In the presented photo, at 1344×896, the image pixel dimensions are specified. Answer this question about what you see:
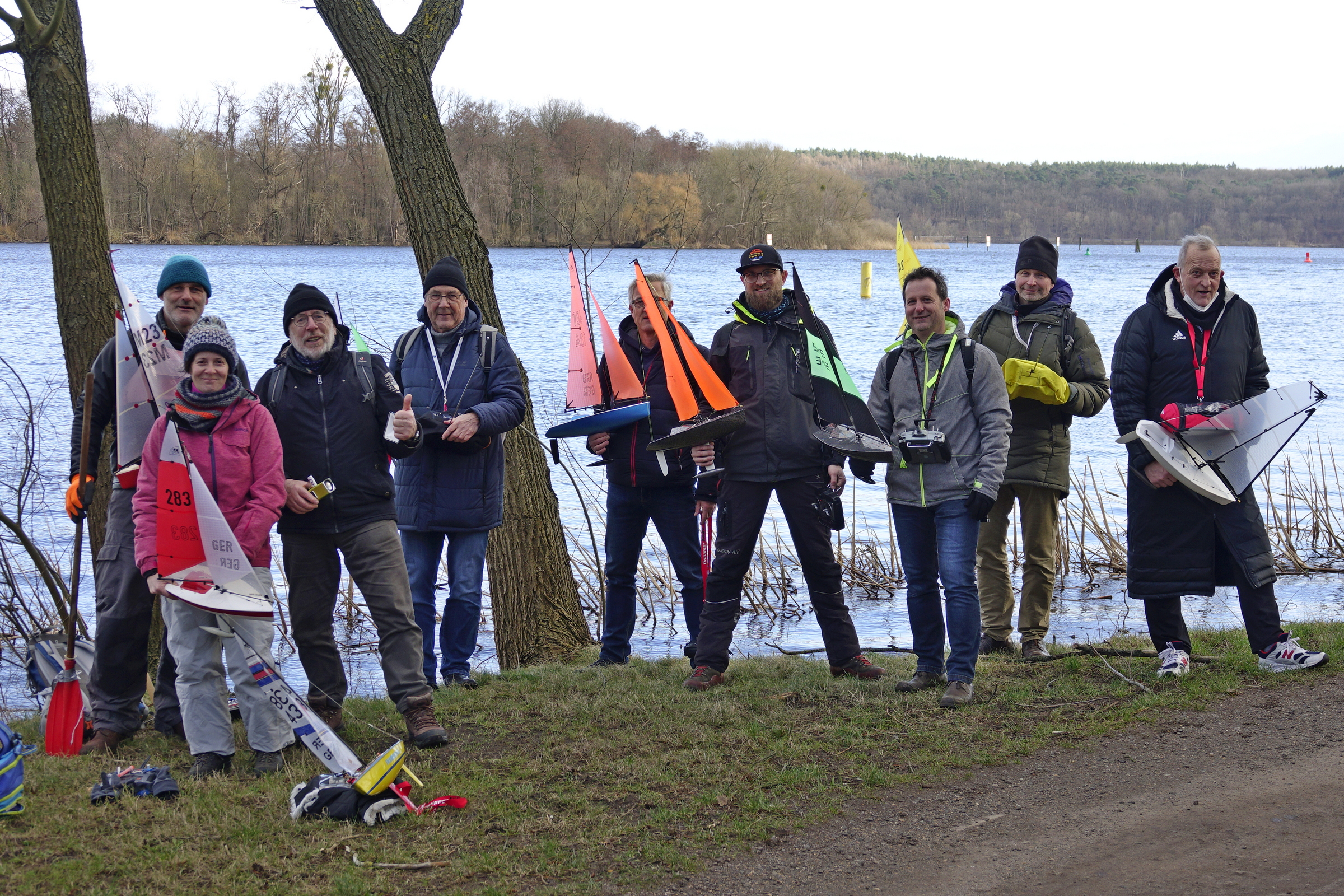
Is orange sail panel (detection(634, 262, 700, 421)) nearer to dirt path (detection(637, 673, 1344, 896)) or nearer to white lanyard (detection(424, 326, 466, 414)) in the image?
white lanyard (detection(424, 326, 466, 414))

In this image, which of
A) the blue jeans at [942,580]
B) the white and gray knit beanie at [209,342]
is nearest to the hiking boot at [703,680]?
the blue jeans at [942,580]

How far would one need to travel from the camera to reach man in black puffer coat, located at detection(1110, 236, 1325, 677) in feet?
17.3

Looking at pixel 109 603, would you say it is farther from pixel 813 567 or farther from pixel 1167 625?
pixel 1167 625

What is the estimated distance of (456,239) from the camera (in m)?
6.75

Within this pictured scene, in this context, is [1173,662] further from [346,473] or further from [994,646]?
[346,473]

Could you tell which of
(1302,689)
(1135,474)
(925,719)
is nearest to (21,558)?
(925,719)

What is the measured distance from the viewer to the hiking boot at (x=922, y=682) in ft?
17.3

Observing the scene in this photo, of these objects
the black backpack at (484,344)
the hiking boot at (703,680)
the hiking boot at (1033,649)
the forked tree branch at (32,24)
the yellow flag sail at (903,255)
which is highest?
the forked tree branch at (32,24)

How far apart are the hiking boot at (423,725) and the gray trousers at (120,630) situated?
1.06 m

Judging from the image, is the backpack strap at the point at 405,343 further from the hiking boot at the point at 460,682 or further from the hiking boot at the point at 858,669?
the hiking boot at the point at 858,669

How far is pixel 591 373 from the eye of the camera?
6129 mm

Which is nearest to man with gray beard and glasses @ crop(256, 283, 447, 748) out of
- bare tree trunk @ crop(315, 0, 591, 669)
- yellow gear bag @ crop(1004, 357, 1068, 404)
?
bare tree trunk @ crop(315, 0, 591, 669)

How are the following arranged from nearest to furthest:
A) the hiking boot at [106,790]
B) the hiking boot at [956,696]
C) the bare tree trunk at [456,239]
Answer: the hiking boot at [106,790], the hiking boot at [956,696], the bare tree trunk at [456,239]

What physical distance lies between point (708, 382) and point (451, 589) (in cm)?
170
